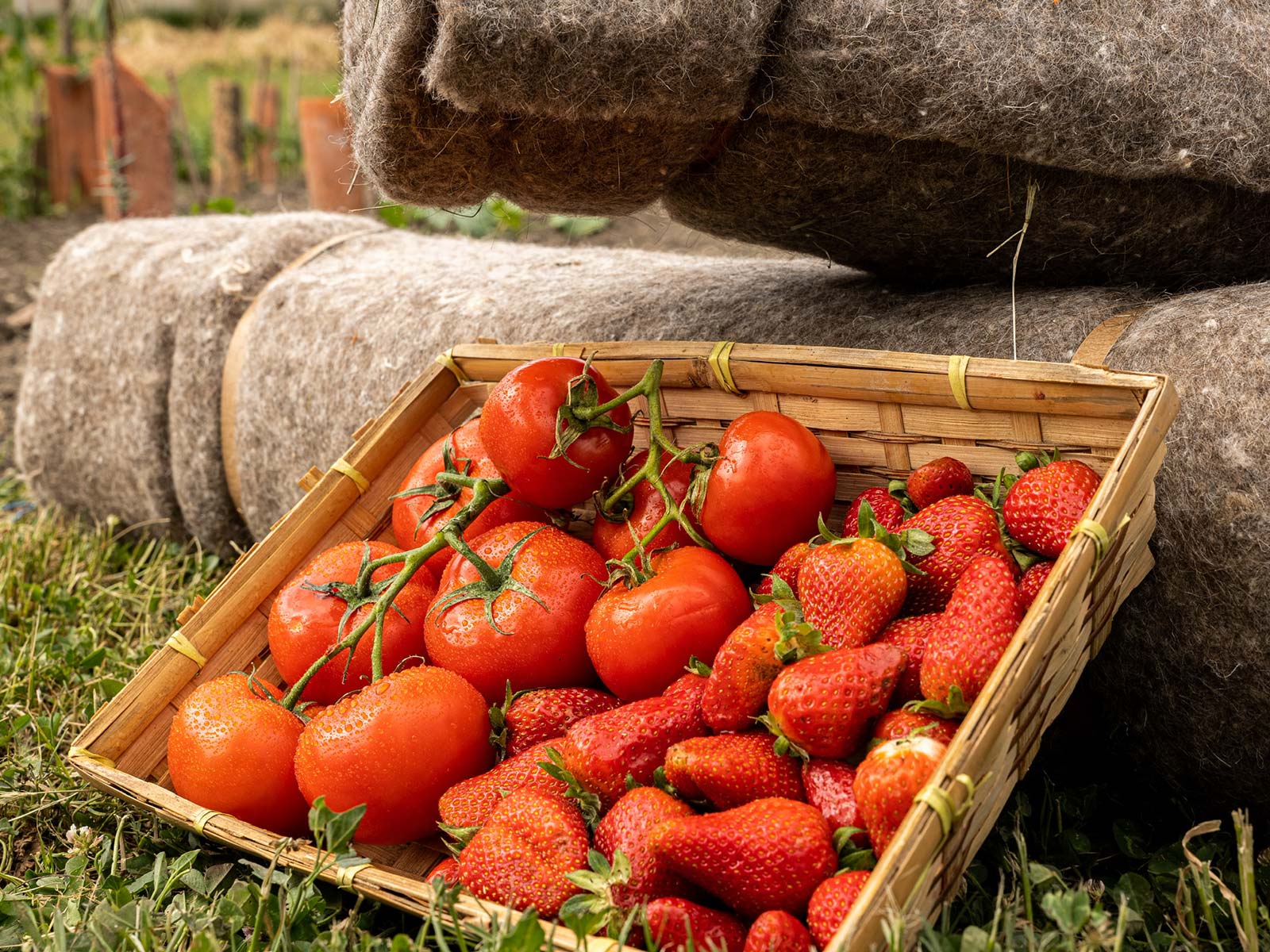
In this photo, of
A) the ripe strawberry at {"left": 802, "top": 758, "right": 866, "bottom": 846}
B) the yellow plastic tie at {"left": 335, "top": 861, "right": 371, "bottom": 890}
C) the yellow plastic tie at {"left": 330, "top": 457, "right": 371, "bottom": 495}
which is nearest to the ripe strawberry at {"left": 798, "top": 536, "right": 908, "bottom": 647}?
the ripe strawberry at {"left": 802, "top": 758, "right": 866, "bottom": 846}

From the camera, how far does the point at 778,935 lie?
87 centimetres

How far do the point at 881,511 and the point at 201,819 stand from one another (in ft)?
2.44

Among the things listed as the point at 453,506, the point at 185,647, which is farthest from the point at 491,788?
the point at 185,647

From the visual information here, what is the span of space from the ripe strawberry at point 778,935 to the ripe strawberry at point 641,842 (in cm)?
10

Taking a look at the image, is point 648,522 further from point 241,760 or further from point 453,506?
point 241,760

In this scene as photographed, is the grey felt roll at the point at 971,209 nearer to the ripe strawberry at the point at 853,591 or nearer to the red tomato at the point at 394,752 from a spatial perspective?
the ripe strawberry at the point at 853,591

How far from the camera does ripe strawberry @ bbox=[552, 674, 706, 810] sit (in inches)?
41.6

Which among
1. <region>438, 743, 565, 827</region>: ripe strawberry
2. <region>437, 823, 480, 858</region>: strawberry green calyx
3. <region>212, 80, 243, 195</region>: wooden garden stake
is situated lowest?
<region>212, 80, 243, 195</region>: wooden garden stake

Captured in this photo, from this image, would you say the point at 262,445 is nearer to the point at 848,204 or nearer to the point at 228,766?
the point at 228,766

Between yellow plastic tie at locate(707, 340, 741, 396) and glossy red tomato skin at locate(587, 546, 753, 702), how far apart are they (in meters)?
0.27

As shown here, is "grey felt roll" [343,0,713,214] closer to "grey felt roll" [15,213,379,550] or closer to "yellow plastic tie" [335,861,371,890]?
"yellow plastic tie" [335,861,371,890]

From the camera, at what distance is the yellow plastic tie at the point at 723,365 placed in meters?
1.37

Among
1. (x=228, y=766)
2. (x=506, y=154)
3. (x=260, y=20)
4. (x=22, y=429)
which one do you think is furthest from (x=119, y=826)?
(x=260, y=20)

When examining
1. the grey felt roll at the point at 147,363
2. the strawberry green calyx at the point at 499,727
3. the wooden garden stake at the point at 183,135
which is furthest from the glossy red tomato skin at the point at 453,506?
the wooden garden stake at the point at 183,135
